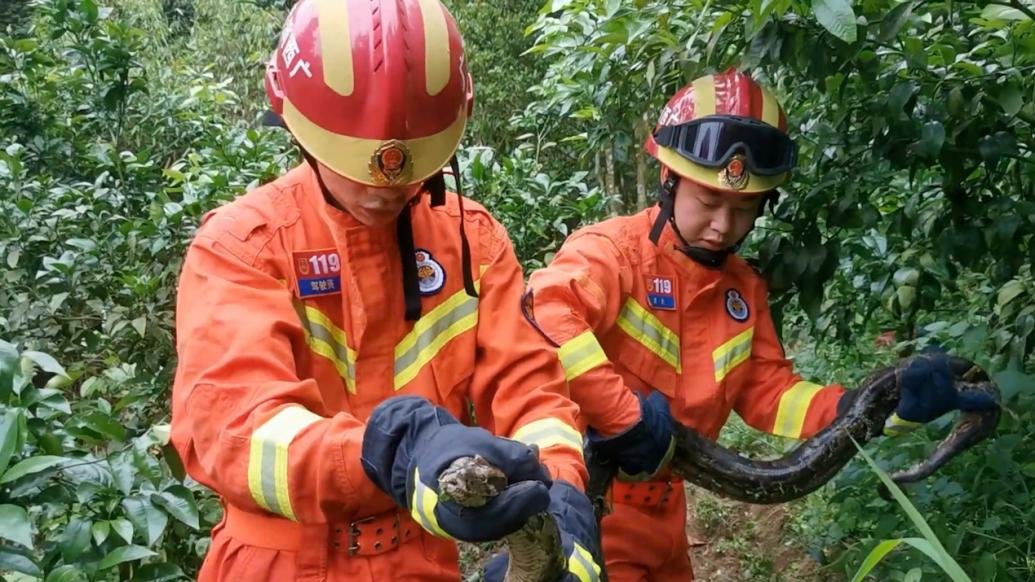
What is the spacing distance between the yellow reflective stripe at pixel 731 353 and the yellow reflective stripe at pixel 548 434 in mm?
1264

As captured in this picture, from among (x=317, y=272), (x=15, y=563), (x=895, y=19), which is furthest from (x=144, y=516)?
(x=895, y=19)

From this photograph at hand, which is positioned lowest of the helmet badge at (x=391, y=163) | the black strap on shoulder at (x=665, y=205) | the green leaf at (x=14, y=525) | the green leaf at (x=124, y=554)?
the black strap on shoulder at (x=665, y=205)

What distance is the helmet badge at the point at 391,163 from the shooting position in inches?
77.4

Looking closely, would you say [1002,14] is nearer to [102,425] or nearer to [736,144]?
[736,144]

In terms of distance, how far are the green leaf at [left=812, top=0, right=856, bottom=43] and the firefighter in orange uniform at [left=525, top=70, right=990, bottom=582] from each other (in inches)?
42.5

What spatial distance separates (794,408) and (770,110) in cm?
106

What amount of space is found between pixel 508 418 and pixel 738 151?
143 centimetres

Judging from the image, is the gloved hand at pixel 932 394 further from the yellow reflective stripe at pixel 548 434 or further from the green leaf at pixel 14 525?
the green leaf at pixel 14 525

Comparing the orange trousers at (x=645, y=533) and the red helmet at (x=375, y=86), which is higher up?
the red helmet at (x=375, y=86)

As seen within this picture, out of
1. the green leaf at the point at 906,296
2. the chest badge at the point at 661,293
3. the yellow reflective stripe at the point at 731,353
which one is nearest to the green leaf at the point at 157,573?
the chest badge at the point at 661,293

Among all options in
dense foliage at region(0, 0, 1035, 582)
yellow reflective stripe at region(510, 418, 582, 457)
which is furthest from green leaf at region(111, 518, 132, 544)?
yellow reflective stripe at region(510, 418, 582, 457)

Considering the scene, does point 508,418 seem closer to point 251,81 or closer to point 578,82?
point 578,82

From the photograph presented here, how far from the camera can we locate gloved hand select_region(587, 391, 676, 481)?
2.96 metres

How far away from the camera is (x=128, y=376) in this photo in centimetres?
372
